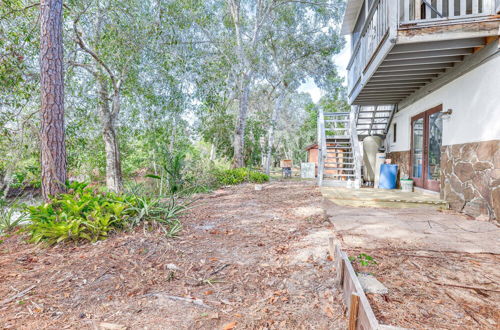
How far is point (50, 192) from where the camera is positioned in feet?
11.3

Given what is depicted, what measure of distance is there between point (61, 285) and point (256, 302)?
5.31ft

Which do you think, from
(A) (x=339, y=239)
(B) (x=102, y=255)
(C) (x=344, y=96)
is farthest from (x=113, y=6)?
(C) (x=344, y=96)

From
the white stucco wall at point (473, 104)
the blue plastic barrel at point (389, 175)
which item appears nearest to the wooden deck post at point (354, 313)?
the white stucco wall at point (473, 104)

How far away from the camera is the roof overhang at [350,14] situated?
24.7 ft

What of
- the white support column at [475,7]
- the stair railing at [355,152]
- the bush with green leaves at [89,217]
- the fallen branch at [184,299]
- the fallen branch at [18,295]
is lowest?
the fallen branch at [184,299]

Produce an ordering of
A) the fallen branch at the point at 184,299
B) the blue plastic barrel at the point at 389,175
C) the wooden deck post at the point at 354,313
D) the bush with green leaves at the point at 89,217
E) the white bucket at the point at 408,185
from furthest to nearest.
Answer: the blue plastic barrel at the point at 389,175 → the white bucket at the point at 408,185 → the bush with green leaves at the point at 89,217 → the fallen branch at the point at 184,299 → the wooden deck post at the point at 354,313

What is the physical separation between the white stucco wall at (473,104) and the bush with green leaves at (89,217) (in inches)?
180

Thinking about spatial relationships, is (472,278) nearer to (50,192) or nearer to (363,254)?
(363,254)

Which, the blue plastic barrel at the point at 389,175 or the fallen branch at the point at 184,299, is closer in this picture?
the fallen branch at the point at 184,299

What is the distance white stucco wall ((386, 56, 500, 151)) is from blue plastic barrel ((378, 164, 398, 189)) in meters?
1.85

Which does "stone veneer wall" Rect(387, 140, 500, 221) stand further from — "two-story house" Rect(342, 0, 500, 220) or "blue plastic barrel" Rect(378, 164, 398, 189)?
"blue plastic barrel" Rect(378, 164, 398, 189)

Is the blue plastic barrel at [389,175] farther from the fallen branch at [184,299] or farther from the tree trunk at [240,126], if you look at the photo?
the fallen branch at [184,299]

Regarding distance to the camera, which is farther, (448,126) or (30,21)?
(30,21)

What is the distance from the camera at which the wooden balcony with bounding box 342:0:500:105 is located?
11.1 ft
